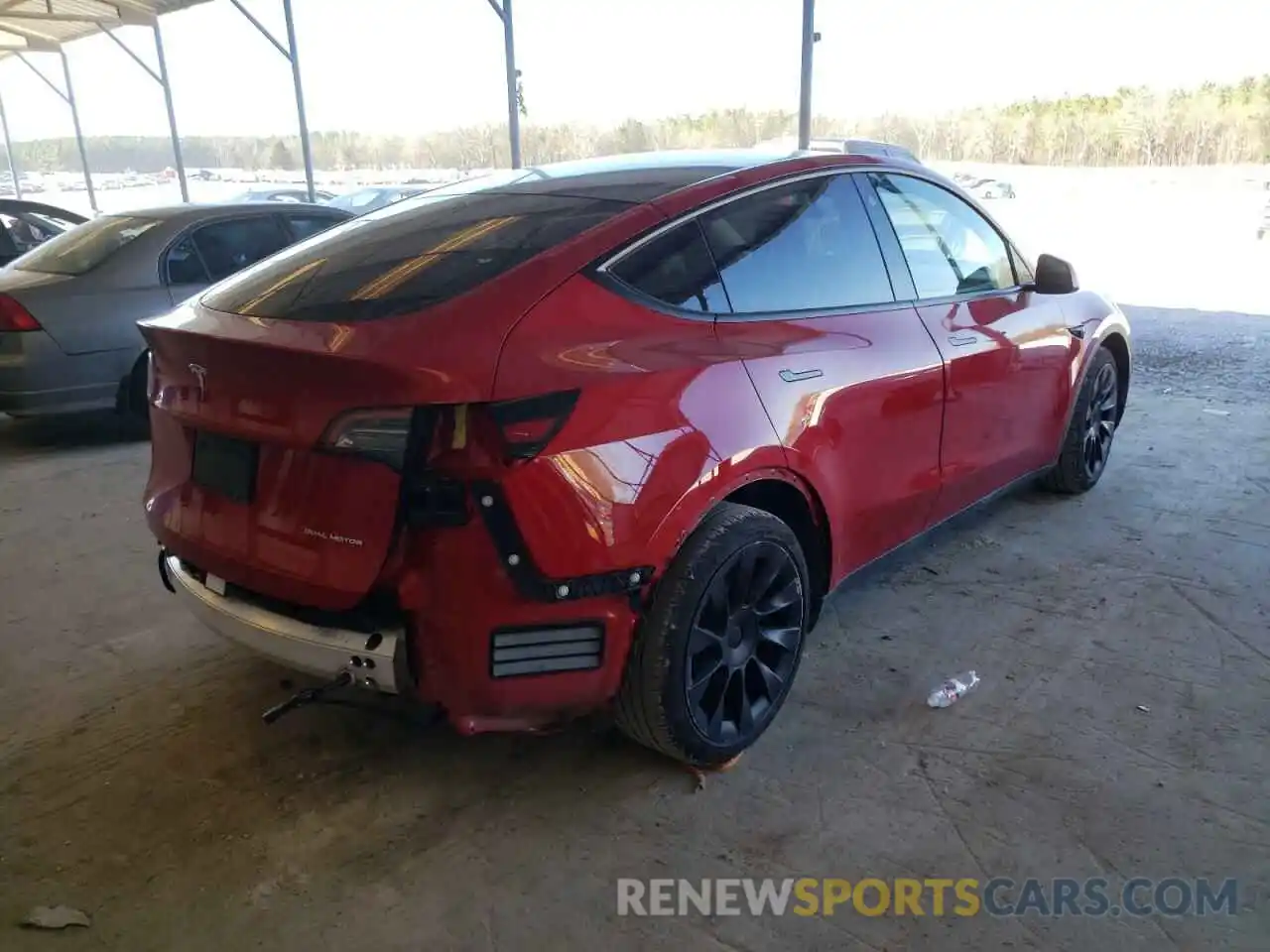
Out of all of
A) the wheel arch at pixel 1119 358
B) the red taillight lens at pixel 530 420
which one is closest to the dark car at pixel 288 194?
the wheel arch at pixel 1119 358

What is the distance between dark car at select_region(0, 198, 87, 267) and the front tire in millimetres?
8833

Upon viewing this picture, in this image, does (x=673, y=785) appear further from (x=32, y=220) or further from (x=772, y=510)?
(x=32, y=220)

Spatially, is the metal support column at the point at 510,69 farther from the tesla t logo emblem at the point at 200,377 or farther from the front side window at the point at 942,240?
the tesla t logo emblem at the point at 200,377

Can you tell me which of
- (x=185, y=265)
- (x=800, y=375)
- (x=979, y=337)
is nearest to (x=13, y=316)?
(x=185, y=265)

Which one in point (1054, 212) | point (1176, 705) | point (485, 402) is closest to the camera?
point (485, 402)

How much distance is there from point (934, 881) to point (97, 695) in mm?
2500

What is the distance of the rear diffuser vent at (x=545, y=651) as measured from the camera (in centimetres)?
206

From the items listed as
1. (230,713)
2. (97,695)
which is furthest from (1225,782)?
(97,695)

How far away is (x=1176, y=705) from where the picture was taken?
109 inches

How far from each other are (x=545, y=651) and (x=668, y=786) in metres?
0.62

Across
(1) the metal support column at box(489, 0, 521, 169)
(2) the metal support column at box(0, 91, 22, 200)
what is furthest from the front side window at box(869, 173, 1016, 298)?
(2) the metal support column at box(0, 91, 22, 200)

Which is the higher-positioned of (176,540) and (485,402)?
(485,402)

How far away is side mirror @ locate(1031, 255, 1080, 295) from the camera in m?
3.72

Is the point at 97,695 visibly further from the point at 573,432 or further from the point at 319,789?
the point at 573,432
